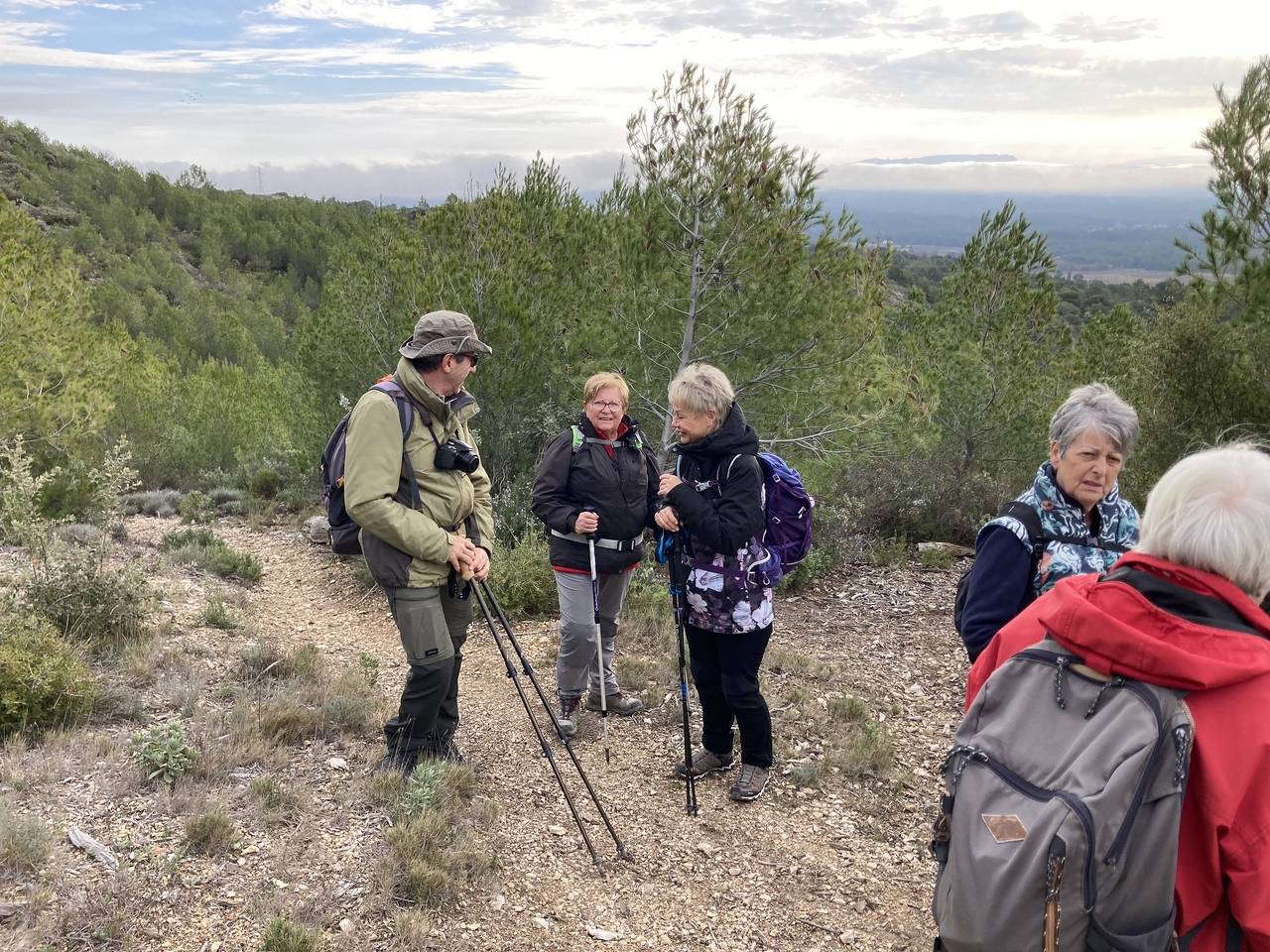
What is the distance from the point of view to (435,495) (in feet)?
12.3

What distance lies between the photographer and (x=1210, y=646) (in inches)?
57.2

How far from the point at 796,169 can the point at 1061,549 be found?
6148 mm

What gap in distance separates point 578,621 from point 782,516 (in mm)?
1392

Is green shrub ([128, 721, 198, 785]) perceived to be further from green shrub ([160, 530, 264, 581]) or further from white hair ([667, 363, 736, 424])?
green shrub ([160, 530, 264, 581])

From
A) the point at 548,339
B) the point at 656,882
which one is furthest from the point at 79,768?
the point at 548,339

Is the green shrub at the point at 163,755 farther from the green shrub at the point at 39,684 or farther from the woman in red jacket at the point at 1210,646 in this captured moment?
the woman in red jacket at the point at 1210,646

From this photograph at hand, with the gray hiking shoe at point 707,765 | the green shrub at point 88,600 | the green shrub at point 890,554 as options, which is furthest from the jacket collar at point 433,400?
the green shrub at point 890,554

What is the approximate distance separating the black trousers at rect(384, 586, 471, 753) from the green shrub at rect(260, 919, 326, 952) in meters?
1.13

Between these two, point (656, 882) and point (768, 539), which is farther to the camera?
point (768, 539)

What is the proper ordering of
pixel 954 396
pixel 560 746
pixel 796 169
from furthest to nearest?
pixel 954 396 < pixel 796 169 < pixel 560 746

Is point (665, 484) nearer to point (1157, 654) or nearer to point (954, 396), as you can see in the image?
point (1157, 654)

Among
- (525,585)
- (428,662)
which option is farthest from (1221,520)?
(525,585)

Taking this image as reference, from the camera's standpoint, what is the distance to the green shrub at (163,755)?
3.85 meters

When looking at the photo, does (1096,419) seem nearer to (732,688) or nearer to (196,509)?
(732,688)
